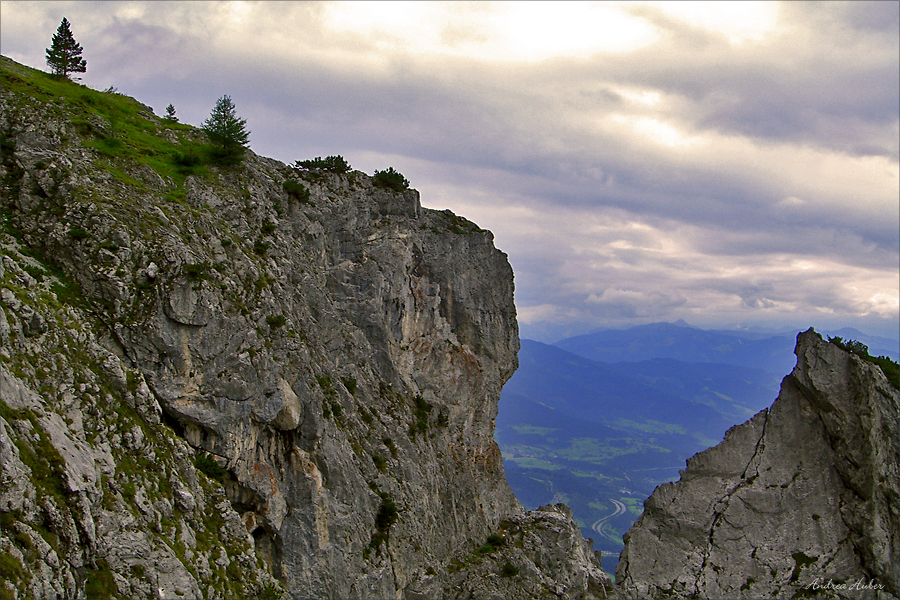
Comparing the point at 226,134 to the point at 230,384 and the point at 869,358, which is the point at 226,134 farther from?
the point at 869,358

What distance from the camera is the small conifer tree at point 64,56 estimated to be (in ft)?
165

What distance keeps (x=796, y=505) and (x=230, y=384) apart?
62115mm

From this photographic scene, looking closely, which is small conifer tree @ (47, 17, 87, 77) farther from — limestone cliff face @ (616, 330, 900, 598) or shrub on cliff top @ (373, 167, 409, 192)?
limestone cliff face @ (616, 330, 900, 598)

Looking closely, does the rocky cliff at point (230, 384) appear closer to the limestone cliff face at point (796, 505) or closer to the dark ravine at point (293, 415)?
the dark ravine at point (293, 415)

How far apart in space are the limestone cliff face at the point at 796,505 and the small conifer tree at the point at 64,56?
245 feet

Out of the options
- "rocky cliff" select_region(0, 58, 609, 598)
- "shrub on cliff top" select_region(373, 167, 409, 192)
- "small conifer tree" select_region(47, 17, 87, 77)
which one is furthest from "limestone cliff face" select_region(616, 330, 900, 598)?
"small conifer tree" select_region(47, 17, 87, 77)

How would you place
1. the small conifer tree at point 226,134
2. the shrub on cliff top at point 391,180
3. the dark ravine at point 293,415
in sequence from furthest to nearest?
the shrub on cliff top at point 391,180
the small conifer tree at point 226,134
the dark ravine at point 293,415

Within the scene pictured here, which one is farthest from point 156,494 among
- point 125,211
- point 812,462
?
point 812,462

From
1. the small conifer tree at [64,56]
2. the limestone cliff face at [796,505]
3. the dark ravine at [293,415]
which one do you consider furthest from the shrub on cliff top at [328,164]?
the limestone cliff face at [796,505]

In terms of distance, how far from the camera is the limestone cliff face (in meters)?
60.6

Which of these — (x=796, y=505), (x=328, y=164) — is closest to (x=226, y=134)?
(x=328, y=164)

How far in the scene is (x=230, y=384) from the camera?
36875mm

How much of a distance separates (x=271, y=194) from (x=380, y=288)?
14.1 meters

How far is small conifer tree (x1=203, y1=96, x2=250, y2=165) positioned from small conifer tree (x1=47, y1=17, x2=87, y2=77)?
526 inches
